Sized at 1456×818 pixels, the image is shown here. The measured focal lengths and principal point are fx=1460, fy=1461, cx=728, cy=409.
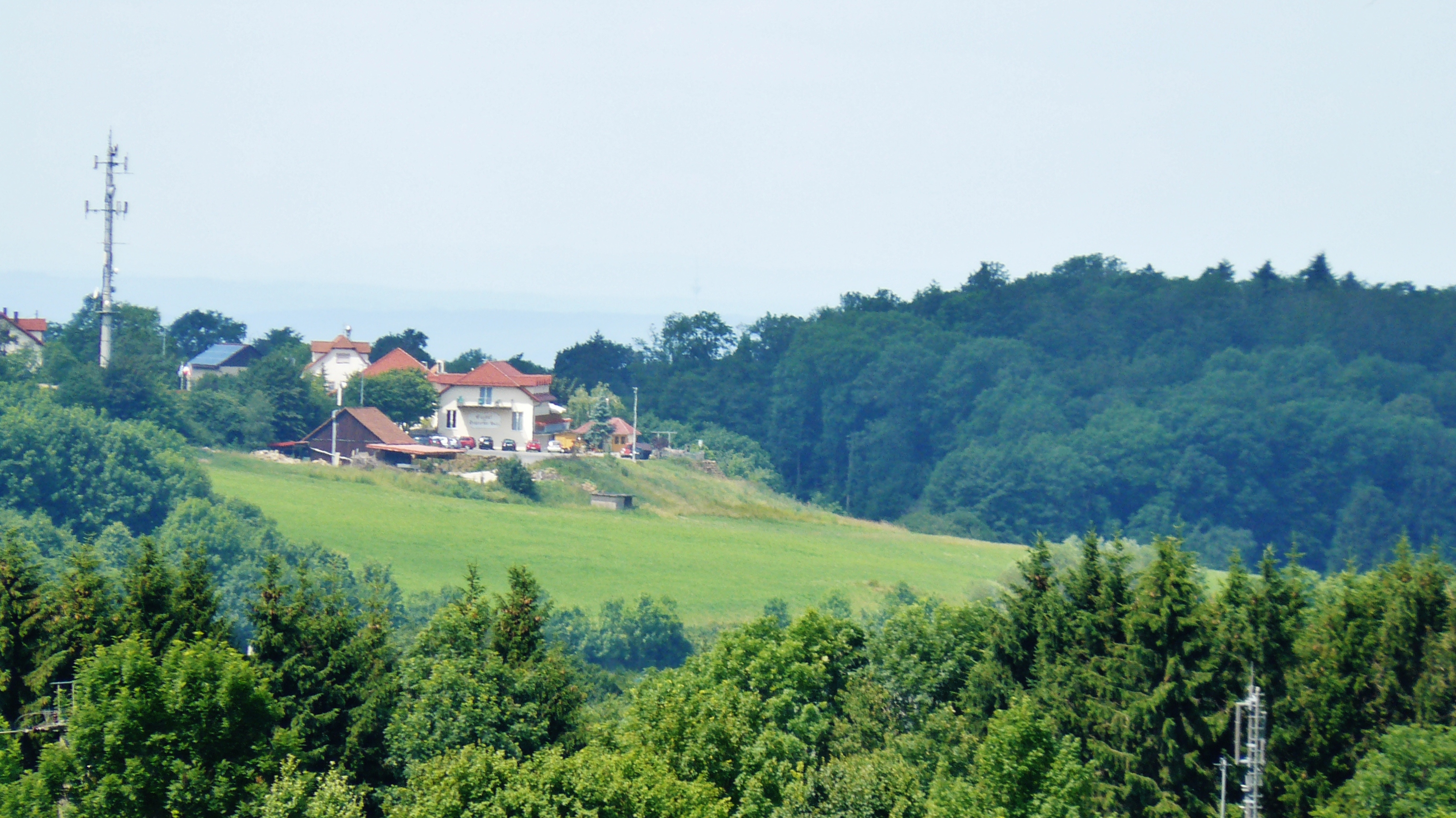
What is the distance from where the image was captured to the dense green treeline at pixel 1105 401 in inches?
4080

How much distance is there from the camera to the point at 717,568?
2424 inches

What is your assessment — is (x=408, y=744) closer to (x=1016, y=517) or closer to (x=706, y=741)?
(x=706, y=741)

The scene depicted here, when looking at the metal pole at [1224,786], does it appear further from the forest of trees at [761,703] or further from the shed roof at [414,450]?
the shed roof at [414,450]

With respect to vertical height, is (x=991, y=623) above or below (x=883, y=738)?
above

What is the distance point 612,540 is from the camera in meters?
64.2

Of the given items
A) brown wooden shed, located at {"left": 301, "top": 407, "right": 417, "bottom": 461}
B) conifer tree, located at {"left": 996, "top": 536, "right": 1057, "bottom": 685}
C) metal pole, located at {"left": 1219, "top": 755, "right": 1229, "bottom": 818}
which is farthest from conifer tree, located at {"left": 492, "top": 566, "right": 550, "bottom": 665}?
brown wooden shed, located at {"left": 301, "top": 407, "right": 417, "bottom": 461}

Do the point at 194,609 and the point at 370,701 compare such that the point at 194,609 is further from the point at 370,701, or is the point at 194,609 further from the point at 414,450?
the point at 414,450

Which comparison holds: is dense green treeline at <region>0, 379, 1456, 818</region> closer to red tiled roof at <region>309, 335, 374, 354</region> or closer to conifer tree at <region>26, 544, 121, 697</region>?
conifer tree at <region>26, 544, 121, 697</region>

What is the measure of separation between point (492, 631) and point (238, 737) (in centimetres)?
420

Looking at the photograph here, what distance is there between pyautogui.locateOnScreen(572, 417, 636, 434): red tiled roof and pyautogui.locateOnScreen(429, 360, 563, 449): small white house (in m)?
5.98

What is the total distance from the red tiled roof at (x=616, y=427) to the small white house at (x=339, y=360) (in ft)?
59.4

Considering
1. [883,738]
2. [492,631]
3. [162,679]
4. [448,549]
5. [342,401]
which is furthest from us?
[342,401]

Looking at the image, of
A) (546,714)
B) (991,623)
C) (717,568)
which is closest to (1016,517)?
(717,568)

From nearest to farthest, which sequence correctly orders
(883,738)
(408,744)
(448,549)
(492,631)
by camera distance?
(408,744) < (492,631) < (883,738) < (448,549)
